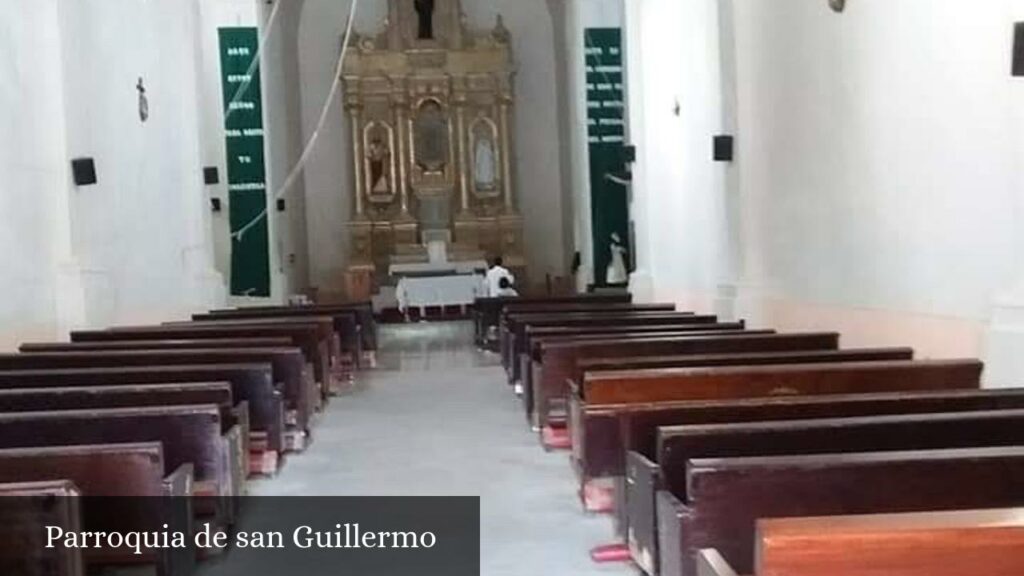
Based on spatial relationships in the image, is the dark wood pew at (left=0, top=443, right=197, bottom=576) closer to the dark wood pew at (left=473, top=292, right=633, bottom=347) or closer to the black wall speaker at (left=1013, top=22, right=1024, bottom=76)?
the black wall speaker at (left=1013, top=22, right=1024, bottom=76)

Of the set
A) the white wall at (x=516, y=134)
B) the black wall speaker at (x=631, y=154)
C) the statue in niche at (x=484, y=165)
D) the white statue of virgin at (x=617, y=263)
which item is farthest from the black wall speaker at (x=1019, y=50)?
the white wall at (x=516, y=134)

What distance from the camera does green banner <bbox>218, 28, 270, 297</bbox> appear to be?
1283 cm

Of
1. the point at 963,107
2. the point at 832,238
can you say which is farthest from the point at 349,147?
the point at 963,107

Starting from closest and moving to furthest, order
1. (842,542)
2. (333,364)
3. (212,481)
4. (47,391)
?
(842,542) < (212,481) < (47,391) < (333,364)

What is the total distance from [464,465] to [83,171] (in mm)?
3080

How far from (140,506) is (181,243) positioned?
24.0 ft

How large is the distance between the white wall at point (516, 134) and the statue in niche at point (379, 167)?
0.40 m

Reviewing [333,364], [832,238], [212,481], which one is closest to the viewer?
[212,481]

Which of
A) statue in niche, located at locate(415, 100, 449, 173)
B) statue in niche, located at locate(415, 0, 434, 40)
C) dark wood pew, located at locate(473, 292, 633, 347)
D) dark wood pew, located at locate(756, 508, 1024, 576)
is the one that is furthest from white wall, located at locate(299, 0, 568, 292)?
dark wood pew, located at locate(756, 508, 1024, 576)

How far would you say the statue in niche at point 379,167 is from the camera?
17422mm

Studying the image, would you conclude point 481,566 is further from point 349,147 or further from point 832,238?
point 349,147

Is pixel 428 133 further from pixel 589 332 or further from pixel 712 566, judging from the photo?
pixel 712 566

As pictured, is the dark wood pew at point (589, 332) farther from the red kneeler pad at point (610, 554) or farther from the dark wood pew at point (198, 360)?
the red kneeler pad at point (610, 554)

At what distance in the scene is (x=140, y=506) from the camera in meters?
2.80
